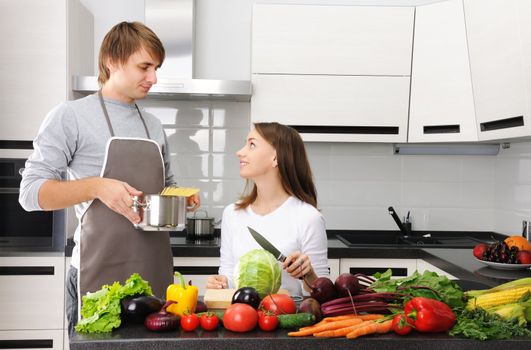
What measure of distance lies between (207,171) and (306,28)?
3.65ft

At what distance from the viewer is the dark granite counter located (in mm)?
1351

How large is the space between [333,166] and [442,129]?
0.74 m

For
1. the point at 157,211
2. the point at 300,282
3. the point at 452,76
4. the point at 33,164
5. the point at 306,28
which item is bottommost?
the point at 300,282

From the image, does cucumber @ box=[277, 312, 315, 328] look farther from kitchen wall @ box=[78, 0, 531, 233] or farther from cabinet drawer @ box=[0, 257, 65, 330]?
kitchen wall @ box=[78, 0, 531, 233]

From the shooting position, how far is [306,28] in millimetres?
3436

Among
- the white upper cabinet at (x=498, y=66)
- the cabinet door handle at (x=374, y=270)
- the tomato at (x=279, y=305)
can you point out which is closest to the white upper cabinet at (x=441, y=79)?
the white upper cabinet at (x=498, y=66)

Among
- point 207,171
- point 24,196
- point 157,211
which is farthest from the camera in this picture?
point 207,171

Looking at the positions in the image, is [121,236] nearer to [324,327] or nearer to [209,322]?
[209,322]

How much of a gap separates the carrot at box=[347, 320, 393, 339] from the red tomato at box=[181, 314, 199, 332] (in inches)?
14.5

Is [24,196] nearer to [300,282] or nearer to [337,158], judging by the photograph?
[300,282]

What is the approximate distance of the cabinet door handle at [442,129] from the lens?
3438 millimetres

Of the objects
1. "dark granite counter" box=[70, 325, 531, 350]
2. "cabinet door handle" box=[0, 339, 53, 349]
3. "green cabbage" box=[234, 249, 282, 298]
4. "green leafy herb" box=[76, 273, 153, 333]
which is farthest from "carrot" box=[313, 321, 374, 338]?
"cabinet door handle" box=[0, 339, 53, 349]

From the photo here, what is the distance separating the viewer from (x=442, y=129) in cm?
351

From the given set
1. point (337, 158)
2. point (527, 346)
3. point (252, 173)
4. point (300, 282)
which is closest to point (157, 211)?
point (252, 173)
